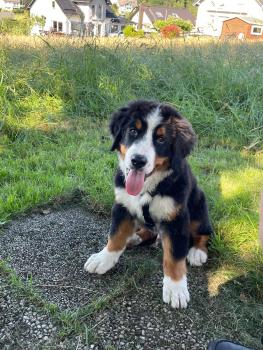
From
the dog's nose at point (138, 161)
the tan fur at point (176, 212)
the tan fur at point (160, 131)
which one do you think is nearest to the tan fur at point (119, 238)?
the tan fur at point (176, 212)

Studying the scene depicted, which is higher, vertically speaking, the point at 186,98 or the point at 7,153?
the point at 186,98

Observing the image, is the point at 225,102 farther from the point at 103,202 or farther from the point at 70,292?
the point at 70,292

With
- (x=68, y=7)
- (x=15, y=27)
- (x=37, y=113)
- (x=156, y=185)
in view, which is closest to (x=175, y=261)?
(x=156, y=185)

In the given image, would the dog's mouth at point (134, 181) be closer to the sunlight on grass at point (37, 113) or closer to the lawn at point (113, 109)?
the lawn at point (113, 109)

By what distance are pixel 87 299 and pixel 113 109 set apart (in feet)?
11.7

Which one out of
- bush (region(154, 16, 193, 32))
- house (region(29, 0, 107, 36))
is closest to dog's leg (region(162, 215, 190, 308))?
bush (region(154, 16, 193, 32))

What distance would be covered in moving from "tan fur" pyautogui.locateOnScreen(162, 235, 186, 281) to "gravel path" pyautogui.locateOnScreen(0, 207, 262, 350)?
164 millimetres

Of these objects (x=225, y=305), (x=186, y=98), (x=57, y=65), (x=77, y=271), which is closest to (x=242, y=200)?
(x=225, y=305)

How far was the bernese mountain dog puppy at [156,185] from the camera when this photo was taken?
6.36 ft

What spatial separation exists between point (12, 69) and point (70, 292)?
163 inches

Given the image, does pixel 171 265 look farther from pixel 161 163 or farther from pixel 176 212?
pixel 161 163

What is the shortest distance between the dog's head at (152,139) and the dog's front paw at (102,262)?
43cm

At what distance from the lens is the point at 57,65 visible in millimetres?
5504

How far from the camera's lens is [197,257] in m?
2.28
